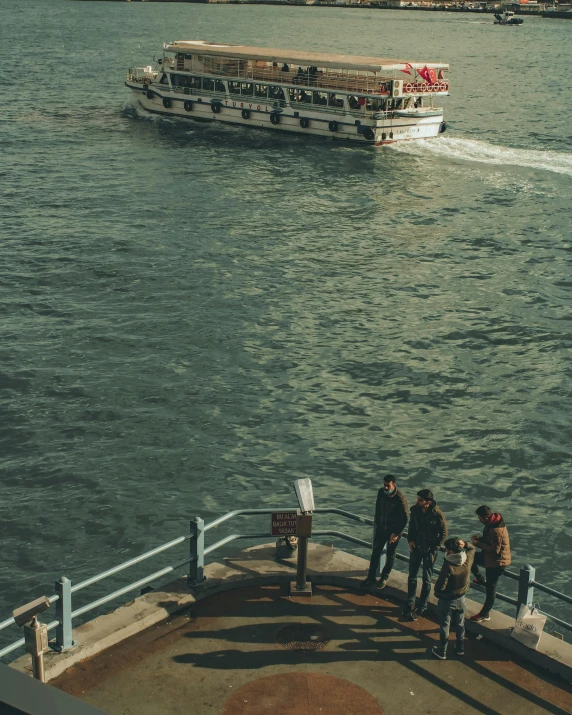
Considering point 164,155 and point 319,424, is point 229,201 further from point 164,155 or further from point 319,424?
point 319,424

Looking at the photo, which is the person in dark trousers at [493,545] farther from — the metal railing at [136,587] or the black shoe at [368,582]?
the black shoe at [368,582]

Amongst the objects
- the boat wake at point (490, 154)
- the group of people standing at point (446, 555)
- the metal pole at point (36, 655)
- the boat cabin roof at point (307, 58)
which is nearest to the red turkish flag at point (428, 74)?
the boat cabin roof at point (307, 58)

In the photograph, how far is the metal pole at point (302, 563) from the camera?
1280 centimetres

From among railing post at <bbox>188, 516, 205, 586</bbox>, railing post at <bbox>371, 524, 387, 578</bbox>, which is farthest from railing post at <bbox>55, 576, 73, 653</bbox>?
railing post at <bbox>371, 524, 387, 578</bbox>

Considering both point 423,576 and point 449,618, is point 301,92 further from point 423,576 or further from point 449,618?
point 449,618

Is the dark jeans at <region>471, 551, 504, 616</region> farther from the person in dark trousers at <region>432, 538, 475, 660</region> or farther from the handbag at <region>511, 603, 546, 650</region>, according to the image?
the person in dark trousers at <region>432, 538, 475, 660</region>

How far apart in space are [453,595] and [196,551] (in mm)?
3392

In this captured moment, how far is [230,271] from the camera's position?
40.7 meters

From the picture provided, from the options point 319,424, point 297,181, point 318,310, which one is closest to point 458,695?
point 319,424

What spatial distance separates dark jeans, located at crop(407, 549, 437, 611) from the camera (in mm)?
12750

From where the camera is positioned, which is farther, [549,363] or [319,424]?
[549,363]

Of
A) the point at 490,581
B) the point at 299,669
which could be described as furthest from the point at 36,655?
the point at 490,581

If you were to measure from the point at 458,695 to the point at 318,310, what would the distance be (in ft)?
84.1

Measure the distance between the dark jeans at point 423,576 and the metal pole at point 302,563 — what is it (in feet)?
4.57
